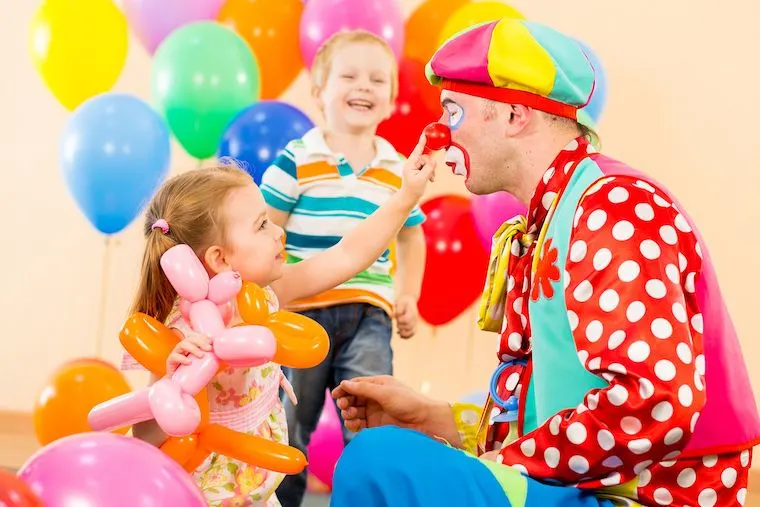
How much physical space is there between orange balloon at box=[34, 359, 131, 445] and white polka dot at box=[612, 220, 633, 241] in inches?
79.5

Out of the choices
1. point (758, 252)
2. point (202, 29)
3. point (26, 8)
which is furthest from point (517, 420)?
point (26, 8)

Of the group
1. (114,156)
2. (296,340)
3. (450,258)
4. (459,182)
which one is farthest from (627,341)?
(459,182)

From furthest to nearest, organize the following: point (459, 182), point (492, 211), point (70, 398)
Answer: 1. point (459, 182)
2. point (492, 211)
3. point (70, 398)

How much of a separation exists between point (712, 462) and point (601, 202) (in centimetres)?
37

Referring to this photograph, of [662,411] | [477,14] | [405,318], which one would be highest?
[477,14]

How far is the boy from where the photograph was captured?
260 centimetres

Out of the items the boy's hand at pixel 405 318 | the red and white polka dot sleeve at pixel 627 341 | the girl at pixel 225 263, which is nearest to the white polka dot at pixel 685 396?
the red and white polka dot sleeve at pixel 627 341

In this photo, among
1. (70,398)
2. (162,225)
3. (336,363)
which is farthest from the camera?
(70,398)

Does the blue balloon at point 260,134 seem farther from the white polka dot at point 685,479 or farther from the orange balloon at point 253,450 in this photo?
the white polka dot at point 685,479

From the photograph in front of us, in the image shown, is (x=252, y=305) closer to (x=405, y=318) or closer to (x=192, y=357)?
(x=192, y=357)

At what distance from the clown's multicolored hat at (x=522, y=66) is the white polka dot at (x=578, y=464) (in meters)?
0.59

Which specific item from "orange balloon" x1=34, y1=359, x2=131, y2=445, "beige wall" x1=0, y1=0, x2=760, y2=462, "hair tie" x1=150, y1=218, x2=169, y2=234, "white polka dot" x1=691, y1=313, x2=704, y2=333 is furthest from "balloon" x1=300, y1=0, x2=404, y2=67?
"white polka dot" x1=691, y1=313, x2=704, y2=333

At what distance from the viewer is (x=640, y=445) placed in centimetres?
123

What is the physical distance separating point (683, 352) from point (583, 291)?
0.15 m
